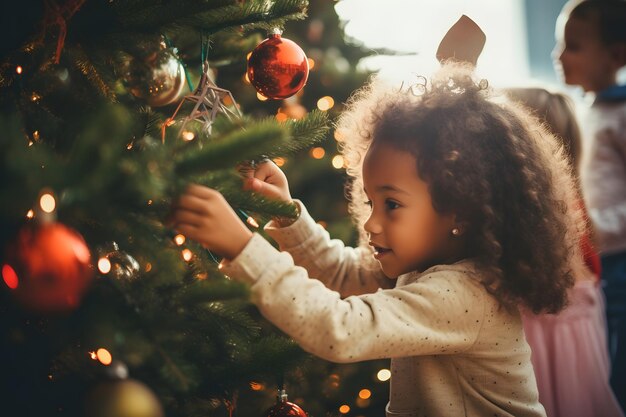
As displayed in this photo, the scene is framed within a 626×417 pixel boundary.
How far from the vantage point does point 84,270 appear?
507 mm

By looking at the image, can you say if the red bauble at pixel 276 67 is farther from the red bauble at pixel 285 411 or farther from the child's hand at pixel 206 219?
the red bauble at pixel 285 411

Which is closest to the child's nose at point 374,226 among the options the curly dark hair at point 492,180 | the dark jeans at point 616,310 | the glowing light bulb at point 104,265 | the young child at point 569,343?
the curly dark hair at point 492,180

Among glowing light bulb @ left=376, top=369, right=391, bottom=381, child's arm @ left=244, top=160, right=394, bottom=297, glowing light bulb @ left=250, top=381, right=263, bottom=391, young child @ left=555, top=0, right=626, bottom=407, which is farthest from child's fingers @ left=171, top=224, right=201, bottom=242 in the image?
young child @ left=555, top=0, right=626, bottom=407

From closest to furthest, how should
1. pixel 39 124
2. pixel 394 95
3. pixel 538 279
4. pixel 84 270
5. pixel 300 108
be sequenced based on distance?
pixel 84 270 → pixel 39 124 → pixel 538 279 → pixel 394 95 → pixel 300 108

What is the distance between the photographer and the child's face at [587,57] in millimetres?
2133

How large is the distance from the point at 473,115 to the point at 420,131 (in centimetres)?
10

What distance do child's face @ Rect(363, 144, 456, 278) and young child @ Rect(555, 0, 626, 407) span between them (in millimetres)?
1118

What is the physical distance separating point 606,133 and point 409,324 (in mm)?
1533

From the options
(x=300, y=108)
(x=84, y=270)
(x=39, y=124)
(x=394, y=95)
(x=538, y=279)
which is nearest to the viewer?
(x=84, y=270)

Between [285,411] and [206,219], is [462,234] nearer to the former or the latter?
[285,411]

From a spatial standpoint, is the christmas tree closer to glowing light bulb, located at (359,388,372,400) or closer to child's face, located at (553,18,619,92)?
glowing light bulb, located at (359,388,372,400)

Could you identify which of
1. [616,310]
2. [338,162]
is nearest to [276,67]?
[338,162]

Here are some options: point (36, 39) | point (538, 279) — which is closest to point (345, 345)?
point (538, 279)

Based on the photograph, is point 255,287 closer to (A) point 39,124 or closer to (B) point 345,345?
(B) point 345,345
